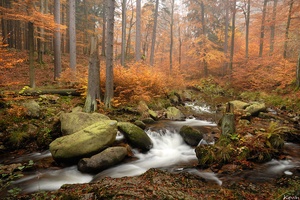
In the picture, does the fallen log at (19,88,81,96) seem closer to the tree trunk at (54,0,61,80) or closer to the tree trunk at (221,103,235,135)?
the tree trunk at (54,0,61,80)

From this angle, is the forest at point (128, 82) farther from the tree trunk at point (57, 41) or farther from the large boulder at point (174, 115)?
the large boulder at point (174, 115)

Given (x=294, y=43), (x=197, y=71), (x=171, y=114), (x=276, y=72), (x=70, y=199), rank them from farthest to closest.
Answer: (x=197, y=71)
(x=294, y=43)
(x=276, y=72)
(x=171, y=114)
(x=70, y=199)

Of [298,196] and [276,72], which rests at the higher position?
[276,72]

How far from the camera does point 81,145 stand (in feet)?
19.6

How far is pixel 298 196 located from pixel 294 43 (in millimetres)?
20646

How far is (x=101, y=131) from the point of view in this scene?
6449 mm

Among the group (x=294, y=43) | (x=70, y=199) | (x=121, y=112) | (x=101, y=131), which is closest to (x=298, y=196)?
(x=70, y=199)

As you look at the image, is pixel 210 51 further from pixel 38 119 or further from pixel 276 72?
pixel 38 119

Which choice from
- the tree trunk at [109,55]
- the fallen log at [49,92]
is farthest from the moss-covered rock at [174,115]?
the fallen log at [49,92]

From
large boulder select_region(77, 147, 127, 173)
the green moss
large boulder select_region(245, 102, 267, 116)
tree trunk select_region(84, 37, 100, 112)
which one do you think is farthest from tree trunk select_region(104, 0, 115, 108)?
large boulder select_region(245, 102, 267, 116)

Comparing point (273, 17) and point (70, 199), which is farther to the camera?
point (273, 17)

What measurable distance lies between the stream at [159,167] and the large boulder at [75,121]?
1.06 meters

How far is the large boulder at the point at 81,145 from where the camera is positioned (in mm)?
5899

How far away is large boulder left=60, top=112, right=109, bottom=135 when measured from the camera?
7215 mm
